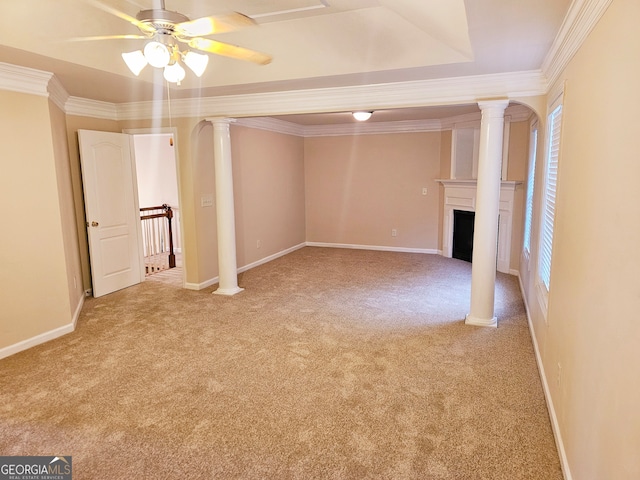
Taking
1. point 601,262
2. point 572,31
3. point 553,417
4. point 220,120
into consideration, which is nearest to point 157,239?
point 220,120

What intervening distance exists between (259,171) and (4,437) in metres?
4.80

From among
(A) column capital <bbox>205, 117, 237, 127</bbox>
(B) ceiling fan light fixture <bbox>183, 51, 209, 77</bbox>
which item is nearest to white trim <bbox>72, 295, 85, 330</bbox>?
(A) column capital <bbox>205, 117, 237, 127</bbox>

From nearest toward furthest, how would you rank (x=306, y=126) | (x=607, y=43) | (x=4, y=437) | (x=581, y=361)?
(x=607, y=43) → (x=581, y=361) → (x=4, y=437) → (x=306, y=126)

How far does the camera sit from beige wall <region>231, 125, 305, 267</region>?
6.14m

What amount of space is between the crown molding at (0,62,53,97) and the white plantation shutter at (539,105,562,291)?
4111mm

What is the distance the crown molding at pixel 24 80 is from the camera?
3.27 m

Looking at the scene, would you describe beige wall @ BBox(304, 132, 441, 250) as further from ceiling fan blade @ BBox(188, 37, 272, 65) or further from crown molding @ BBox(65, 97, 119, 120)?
ceiling fan blade @ BBox(188, 37, 272, 65)

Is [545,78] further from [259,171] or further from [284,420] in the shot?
[259,171]

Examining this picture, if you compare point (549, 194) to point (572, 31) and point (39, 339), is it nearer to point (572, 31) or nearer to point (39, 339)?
point (572, 31)

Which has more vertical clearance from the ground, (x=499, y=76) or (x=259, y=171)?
(x=499, y=76)

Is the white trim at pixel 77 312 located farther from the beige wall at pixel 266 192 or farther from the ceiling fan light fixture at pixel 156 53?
the ceiling fan light fixture at pixel 156 53

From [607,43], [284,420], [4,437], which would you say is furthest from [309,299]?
[607,43]

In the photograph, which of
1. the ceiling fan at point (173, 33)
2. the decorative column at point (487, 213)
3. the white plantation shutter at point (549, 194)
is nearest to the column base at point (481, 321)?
the decorative column at point (487, 213)

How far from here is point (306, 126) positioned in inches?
305
